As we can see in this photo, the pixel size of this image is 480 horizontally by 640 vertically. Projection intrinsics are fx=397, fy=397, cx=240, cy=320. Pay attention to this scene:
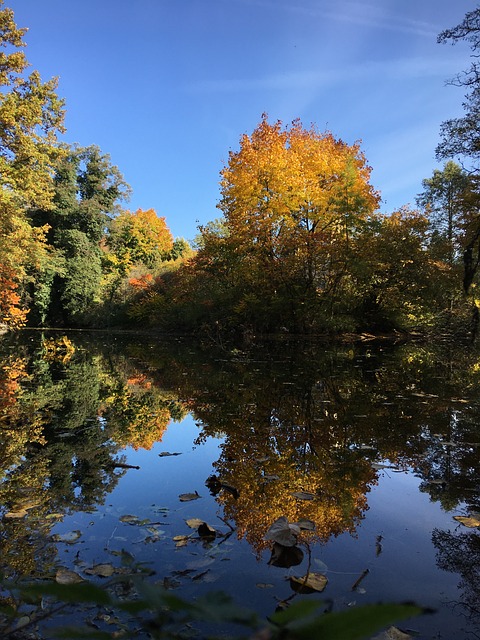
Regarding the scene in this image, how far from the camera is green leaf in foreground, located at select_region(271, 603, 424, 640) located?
0.34 meters

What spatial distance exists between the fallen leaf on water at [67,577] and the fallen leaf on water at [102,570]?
0.18ft

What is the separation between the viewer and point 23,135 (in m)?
14.5

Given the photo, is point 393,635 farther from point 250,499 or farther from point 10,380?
point 10,380

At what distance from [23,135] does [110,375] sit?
11581 mm

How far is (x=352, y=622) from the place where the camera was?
1.20 ft

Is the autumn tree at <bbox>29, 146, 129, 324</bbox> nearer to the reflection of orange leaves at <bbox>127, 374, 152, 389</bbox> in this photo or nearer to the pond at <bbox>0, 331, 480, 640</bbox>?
the reflection of orange leaves at <bbox>127, 374, 152, 389</bbox>

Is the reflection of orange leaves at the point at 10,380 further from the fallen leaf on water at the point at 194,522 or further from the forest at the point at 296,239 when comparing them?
the forest at the point at 296,239

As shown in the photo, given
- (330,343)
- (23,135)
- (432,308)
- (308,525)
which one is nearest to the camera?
(308,525)

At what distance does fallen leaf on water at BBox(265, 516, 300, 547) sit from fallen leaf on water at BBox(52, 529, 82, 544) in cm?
98

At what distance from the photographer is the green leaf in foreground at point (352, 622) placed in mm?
338

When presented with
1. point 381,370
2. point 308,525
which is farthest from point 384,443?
point 381,370

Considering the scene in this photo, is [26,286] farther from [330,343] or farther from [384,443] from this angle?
[384,443]

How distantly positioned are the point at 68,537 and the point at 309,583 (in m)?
1.25

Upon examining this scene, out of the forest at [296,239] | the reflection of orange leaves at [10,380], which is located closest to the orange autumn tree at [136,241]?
the forest at [296,239]
